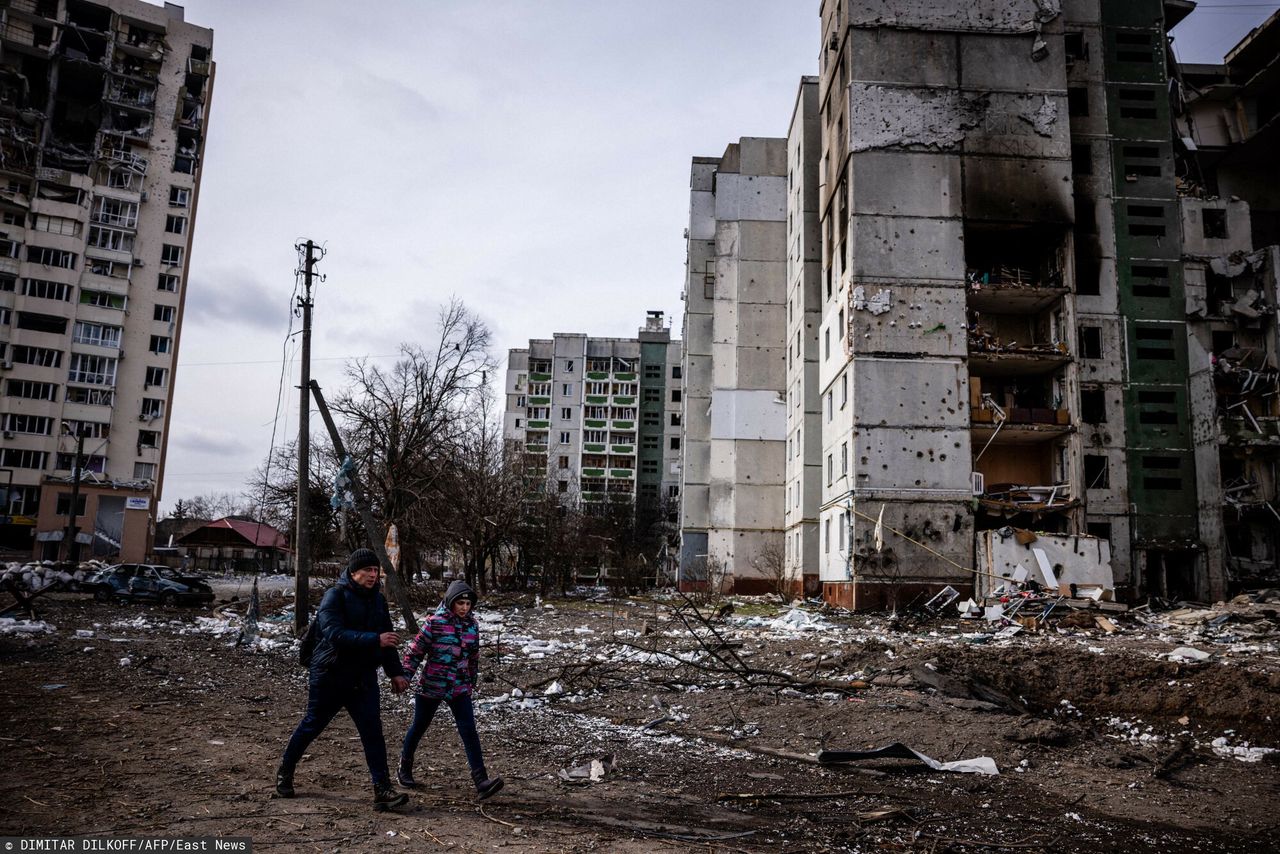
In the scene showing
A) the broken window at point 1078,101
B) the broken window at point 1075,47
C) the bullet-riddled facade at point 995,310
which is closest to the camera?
the bullet-riddled facade at point 995,310

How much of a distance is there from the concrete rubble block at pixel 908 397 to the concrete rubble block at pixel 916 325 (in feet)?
2.30

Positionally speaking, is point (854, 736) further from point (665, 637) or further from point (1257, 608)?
point (1257, 608)

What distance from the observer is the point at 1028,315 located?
31984 millimetres

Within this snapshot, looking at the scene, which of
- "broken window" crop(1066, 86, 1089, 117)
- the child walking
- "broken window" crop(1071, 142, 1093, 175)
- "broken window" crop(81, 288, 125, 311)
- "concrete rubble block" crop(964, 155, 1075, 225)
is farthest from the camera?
"broken window" crop(81, 288, 125, 311)

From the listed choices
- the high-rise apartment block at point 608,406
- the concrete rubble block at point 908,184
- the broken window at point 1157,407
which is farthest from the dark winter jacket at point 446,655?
the high-rise apartment block at point 608,406

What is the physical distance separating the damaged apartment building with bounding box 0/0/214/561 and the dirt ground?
4636cm

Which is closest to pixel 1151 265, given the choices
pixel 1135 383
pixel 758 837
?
pixel 1135 383

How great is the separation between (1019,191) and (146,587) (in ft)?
108

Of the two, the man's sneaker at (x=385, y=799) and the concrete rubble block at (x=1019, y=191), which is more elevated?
the concrete rubble block at (x=1019, y=191)

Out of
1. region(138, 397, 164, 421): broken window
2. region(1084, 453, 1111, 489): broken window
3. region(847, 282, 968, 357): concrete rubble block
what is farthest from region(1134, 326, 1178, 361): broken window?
region(138, 397, 164, 421): broken window

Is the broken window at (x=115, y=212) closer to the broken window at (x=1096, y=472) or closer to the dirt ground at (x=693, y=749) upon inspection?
the dirt ground at (x=693, y=749)

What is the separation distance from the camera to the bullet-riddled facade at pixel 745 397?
4406cm

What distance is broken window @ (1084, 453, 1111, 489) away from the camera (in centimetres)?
3017

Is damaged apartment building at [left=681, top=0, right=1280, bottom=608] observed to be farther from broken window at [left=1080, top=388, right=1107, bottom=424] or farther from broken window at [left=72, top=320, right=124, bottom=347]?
broken window at [left=72, top=320, right=124, bottom=347]
